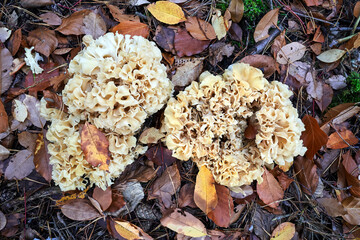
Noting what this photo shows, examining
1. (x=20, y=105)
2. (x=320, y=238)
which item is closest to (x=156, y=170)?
(x=20, y=105)

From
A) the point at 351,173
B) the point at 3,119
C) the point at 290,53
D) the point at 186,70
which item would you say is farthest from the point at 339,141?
the point at 3,119

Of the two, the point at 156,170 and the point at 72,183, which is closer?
the point at 72,183

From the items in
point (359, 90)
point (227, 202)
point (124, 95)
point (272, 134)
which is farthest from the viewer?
point (359, 90)

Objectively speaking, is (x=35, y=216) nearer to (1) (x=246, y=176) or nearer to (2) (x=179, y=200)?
(2) (x=179, y=200)

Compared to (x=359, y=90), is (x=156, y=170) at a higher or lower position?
lower

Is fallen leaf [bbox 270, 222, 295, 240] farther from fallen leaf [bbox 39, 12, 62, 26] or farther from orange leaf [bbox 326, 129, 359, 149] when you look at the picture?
fallen leaf [bbox 39, 12, 62, 26]

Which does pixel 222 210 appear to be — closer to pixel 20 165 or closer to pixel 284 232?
pixel 284 232

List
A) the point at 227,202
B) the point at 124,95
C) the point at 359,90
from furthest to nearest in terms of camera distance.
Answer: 1. the point at 359,90
2. the point at 227,202
3. the point at 124,95
